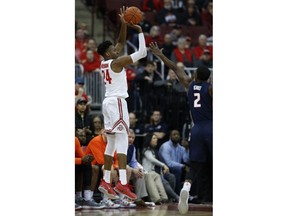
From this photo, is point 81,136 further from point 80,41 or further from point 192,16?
point 192,16

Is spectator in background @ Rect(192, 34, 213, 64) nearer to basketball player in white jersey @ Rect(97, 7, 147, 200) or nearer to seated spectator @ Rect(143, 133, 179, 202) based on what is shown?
seated spectator @ Rect(143, 133, 179, 202)

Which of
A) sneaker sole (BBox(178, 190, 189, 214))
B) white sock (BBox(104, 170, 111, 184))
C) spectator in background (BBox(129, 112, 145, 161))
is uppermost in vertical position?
spectator in background (BBox(129, 112, 145, 161))

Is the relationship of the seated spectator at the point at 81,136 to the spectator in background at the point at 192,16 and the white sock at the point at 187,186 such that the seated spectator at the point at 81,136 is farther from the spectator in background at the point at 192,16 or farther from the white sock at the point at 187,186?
the spectator in background at the point at 192,16

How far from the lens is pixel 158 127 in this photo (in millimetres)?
19062

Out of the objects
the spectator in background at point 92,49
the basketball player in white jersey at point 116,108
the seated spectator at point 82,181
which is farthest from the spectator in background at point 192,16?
the basketball player in white jersey at point 116,108

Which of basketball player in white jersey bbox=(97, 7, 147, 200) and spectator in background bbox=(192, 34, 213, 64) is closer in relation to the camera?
basketball player in white jersey bbox=(97, 7, 147, 200)

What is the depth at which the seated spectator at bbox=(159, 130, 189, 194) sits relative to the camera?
1778 cm

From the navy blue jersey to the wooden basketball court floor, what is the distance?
5.15 feet

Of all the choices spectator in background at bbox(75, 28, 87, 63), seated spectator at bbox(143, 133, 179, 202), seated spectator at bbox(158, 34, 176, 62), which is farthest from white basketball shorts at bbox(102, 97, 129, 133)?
seated spectator at bbox(158, 34, 176, 62)

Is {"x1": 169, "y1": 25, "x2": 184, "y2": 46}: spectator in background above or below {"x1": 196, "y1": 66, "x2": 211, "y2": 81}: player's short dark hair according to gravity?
above

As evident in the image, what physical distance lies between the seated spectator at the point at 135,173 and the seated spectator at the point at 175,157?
4.58 feet

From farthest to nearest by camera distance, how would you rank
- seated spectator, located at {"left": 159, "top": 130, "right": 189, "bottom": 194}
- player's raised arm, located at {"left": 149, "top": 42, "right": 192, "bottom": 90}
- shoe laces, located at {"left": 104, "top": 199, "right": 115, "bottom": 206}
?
seated spectator, located at {"left": 159, "top": 130, "right": 189, "bottom": 194} < shoe laces, located at {"left": 104, "top": 199, "right": 115, "bottom": 206} < player's raised arm, located at {"left": 149, "top": 42, "right": 192, "bottom": 90}

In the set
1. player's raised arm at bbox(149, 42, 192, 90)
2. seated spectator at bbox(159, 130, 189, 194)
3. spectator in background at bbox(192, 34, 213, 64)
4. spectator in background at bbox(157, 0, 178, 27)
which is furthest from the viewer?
spectator in background at bbox(157, 0, 178, 27)
